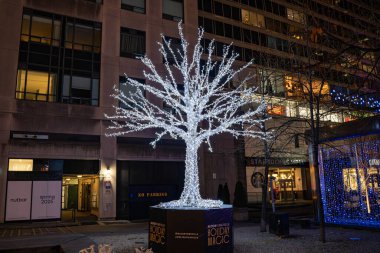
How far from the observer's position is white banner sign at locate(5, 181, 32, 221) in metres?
21.0

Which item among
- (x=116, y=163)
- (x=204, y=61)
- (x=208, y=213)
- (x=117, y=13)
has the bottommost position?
(x=208, y=213)

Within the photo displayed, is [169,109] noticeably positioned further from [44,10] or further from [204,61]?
[44,10]

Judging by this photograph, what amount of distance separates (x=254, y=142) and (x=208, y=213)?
76.6 feet

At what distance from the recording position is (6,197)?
20969 mm

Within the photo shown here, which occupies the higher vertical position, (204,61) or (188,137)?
(204,61)

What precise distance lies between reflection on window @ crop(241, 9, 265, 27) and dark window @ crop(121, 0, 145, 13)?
1313 centimetres

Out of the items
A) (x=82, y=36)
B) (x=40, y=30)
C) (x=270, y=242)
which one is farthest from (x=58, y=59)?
(x=270, y=242)

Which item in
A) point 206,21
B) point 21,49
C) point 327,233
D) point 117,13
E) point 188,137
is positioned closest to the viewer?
point 188,137

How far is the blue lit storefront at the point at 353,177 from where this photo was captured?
51.0ft

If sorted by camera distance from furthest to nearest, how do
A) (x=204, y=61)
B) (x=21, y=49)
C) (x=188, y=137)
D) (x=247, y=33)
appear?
(x=247, y=33) → (x=204, y=61) → (x=21, y=49) → (x=188, y=137)

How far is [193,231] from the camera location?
32.8 ft

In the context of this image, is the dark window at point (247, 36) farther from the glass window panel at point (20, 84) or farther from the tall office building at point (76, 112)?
the glass window panel at point (20, 84)

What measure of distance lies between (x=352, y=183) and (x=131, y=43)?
18296 millimetres

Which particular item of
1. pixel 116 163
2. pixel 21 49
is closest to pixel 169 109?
pixel 116 163
